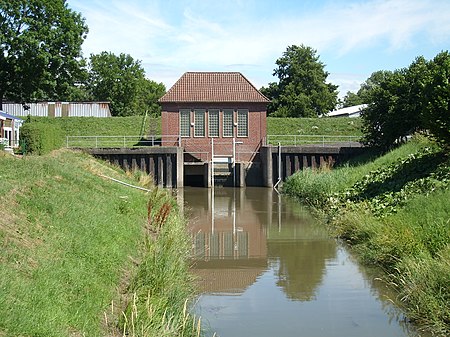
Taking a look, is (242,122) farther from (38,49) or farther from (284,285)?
(284,285)

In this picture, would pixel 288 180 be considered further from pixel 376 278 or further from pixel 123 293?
pixel 123 293

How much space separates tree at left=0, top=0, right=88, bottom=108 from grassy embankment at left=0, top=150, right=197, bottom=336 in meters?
28.8

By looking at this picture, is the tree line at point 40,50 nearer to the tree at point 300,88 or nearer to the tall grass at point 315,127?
the tall grass at point 315,127

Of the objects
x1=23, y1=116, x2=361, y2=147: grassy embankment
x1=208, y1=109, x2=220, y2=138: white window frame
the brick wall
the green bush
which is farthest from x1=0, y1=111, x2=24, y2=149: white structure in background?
x1=208, y1=109, x2=220, y2=138: white window frame

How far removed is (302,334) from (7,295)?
454cm

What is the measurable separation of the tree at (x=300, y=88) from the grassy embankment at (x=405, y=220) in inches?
1550

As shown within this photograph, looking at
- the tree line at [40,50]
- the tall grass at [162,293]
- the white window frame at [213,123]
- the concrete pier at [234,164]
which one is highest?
the tree line at [40,50]

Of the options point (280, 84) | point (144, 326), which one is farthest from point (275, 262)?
point (280, 84)

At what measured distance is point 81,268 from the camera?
31.0ft

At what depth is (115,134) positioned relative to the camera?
1993 inches

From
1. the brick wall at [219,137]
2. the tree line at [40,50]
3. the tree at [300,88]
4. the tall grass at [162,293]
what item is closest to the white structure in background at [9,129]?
the tree line at [40,50]

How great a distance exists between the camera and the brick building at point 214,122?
43.2 m

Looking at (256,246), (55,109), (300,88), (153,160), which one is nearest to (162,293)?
(256,246)

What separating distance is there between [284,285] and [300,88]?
59.4 metres
